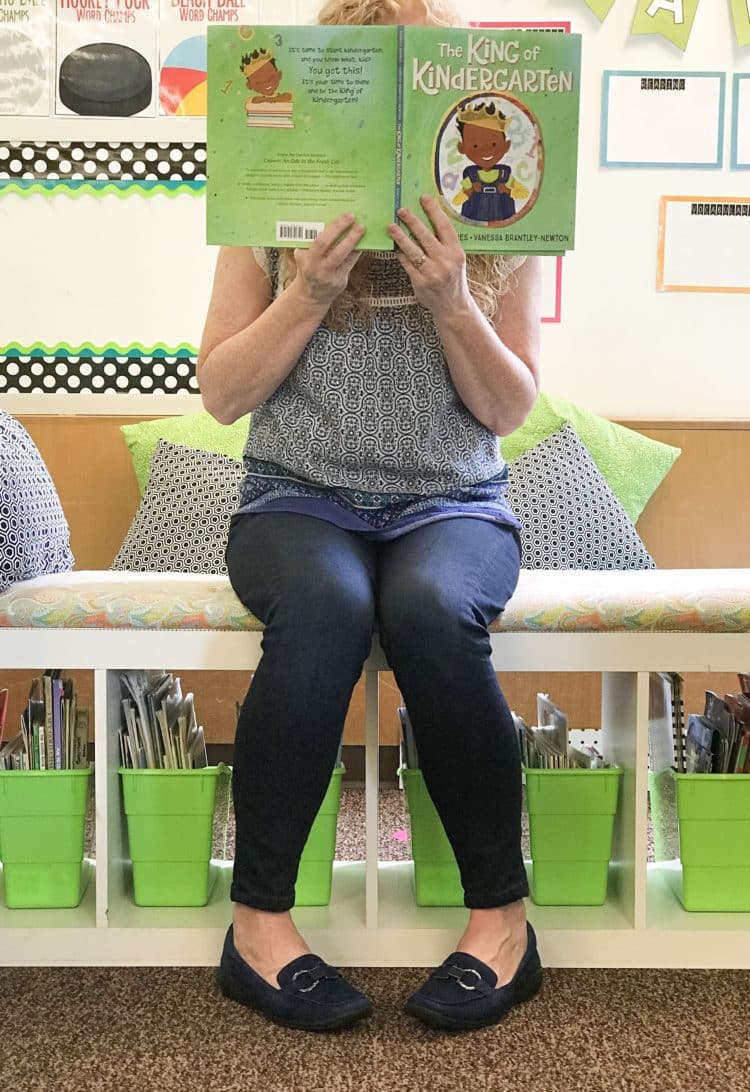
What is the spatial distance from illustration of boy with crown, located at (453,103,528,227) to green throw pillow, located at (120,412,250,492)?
0.96m

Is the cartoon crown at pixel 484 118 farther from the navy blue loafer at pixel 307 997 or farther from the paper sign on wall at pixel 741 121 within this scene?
the paper sign on wall at pixel 741 121

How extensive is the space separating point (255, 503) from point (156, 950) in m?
0.49

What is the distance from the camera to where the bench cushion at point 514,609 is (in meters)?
1.19

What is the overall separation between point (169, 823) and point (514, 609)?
0.45 meters

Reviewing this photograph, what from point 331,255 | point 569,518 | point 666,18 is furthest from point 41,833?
point 666,18

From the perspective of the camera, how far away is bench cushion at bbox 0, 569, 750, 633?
3.89 ft

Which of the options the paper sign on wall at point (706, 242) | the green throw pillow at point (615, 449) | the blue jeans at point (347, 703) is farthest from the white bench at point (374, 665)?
the paper sign on wall at point (706, 242)

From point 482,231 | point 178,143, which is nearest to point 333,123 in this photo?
point 482,231

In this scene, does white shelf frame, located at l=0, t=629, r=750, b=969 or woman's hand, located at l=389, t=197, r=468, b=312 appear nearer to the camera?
woman's hand, located at l=389, t=197, r=468, b=312

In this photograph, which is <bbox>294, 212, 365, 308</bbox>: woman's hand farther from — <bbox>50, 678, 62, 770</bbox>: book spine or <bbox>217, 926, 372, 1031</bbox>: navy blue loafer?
<bbox>217, 926, 372, 1031</bbox>: navy blue loafer

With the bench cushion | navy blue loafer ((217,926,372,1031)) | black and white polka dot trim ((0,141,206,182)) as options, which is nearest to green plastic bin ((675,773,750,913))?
the bench cushion

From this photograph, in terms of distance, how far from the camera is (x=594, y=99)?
2191 millimetres

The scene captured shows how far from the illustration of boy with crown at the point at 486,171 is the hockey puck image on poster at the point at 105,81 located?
1350 millimetres

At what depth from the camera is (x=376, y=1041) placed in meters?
1.04
